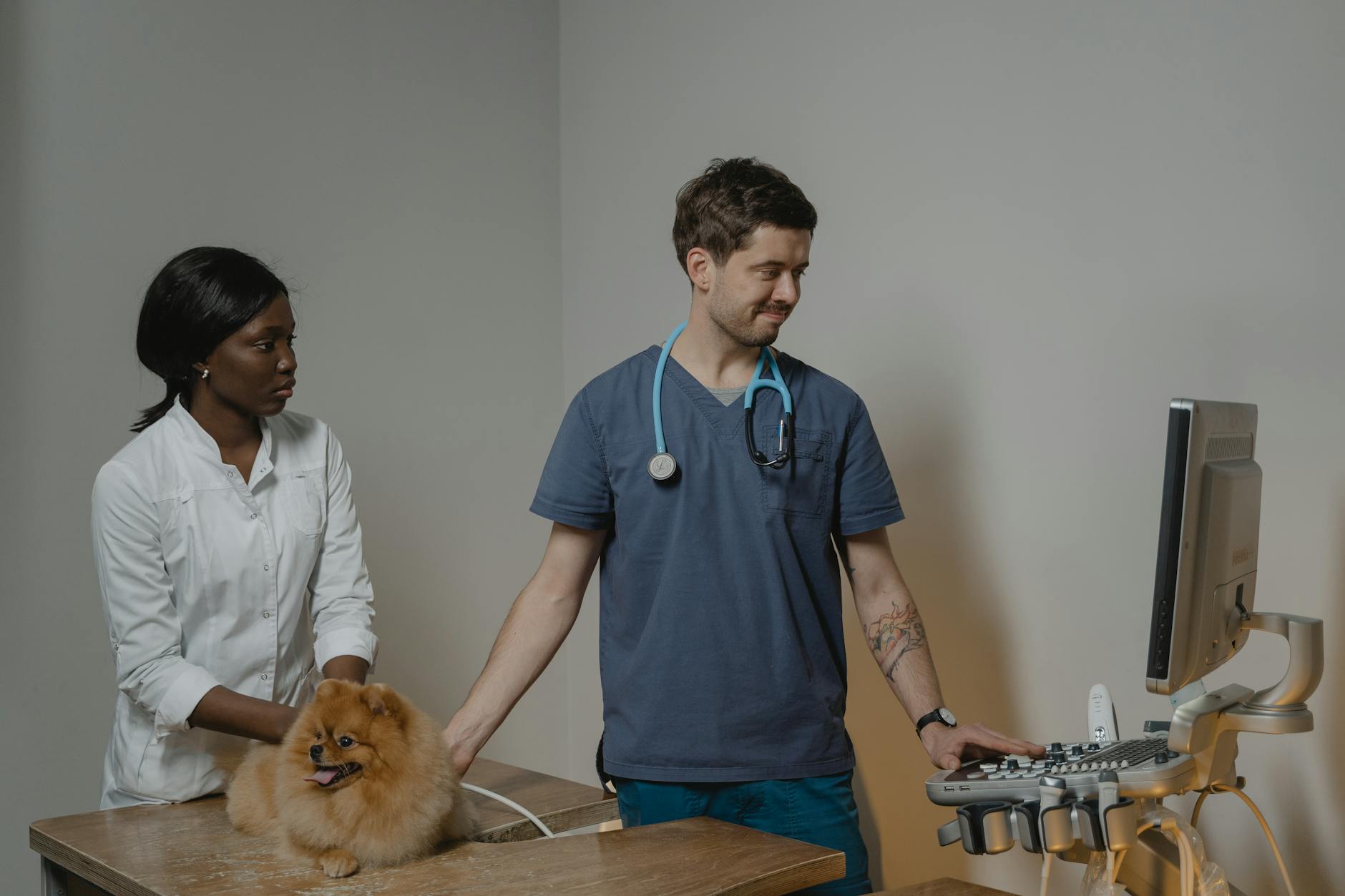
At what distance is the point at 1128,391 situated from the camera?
2.32 metres

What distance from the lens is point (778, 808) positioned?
174cm

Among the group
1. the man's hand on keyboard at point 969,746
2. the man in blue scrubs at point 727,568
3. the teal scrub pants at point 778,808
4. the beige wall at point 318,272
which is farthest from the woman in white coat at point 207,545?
the man's hand on keyboard at point 969,746

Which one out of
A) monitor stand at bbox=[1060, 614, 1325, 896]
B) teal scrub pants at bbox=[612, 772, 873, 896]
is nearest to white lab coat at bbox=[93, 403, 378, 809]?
teal scrub pants at bbox=[612, 772, 873, 896]

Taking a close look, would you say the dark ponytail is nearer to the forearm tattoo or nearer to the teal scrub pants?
the teal scrub pants

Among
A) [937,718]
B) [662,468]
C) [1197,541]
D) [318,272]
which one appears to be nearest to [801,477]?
[662,468]

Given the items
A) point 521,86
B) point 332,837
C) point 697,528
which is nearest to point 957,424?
point 697,528

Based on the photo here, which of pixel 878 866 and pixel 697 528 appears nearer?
pixel 697 528

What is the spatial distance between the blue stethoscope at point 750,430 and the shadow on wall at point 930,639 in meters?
0.93

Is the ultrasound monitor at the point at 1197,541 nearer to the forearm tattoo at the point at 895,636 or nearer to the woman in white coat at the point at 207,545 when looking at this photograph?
the forearm tattoo at the point at 895,636

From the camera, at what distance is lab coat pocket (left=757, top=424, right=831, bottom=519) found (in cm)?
180

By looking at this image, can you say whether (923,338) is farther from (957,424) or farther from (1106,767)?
(1106,767)

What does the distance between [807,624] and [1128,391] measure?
99 centimetres

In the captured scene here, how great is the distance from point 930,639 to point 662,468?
120 cm

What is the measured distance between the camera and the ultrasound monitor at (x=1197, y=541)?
4.21 feet
